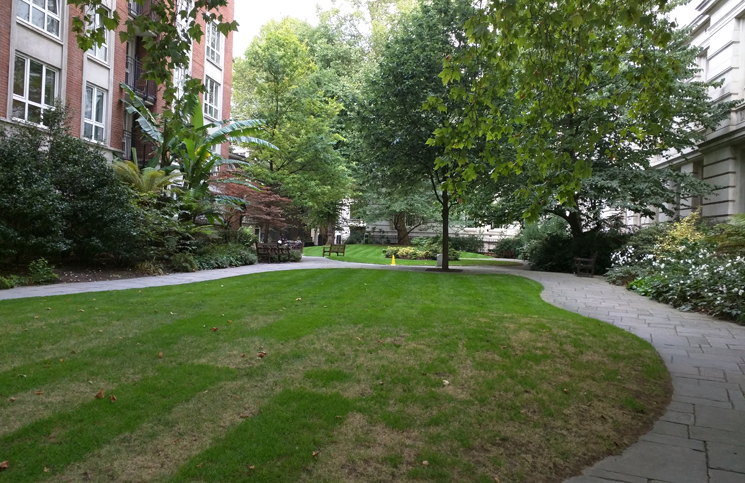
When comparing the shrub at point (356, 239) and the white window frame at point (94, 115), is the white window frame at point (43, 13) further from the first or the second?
the shrub at point (356, 239)

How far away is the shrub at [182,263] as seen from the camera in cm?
1508

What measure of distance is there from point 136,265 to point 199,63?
544 inches

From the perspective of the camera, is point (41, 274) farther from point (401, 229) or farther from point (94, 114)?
point (401, 229)

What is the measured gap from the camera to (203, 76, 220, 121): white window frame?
24922mm

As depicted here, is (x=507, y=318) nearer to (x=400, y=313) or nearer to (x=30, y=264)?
(x=400, y=313)

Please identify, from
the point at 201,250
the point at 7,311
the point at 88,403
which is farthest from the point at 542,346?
the point at 201,250

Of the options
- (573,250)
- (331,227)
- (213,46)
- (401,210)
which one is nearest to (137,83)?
(213,46)

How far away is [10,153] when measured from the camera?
11.3m

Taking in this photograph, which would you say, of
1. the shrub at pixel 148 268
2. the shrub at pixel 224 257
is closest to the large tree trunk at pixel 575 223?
the shrub at pixel 224 257

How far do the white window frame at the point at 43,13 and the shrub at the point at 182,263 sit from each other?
914cm

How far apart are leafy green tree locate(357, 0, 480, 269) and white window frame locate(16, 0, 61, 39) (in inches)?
442

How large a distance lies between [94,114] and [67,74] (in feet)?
6.27

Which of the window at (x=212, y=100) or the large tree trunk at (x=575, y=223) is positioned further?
the window at (x=212, y=100)

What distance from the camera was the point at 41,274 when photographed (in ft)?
35.8
